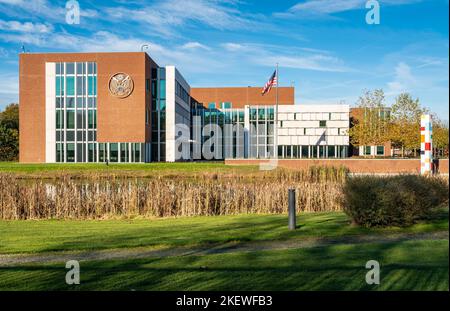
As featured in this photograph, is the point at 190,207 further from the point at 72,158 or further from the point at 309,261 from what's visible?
the point at 72,158

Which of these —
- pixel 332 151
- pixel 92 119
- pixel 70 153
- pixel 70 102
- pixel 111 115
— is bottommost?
pixel 70 153

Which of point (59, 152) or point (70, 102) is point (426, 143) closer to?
point (70, 102)

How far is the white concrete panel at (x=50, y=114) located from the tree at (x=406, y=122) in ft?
Answer: 127

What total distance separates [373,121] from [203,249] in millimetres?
44264

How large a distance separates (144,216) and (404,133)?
3417cm

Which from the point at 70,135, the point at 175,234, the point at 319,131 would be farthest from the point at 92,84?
the point at 175,234

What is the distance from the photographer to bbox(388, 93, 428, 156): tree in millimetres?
42438

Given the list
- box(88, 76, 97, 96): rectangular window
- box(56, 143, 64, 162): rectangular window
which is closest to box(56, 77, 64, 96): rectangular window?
box(88, 76, 97, 96): rectangular window

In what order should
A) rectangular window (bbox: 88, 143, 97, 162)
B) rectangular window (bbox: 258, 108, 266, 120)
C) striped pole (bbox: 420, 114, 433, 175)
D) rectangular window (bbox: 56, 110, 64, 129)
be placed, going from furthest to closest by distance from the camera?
rectangular window (bbox: 258, 108, 266, 120) → rectangular window (bbox: 56, 110, 64, 129) → rectangular window (bbox: 88, 143, 97, 162) → striped pole (bbox: 420, 114, 433, 175)

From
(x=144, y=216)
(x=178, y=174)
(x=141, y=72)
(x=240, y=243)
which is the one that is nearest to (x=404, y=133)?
(x=178, y=174)

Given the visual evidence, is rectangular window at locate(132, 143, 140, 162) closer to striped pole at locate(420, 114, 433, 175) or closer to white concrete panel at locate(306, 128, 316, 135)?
white concrete panel at locate(306, 128, 316, 135)

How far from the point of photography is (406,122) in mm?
44531

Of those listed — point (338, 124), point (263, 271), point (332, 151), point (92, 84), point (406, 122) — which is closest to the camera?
point (263, 271)

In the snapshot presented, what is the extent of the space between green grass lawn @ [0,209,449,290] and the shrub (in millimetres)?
237
